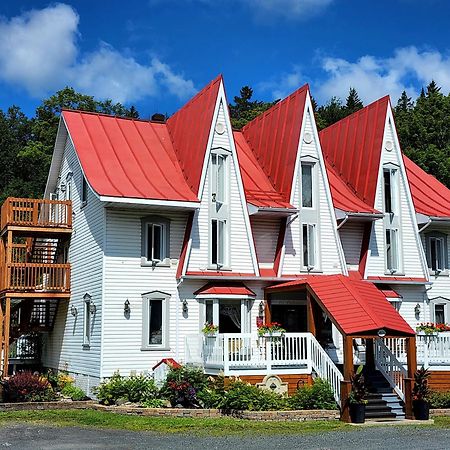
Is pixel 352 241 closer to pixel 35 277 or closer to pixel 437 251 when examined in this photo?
pixel 437 251

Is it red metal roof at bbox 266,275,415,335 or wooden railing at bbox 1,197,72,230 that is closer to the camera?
red metal roof at bbox 266,275,415,335

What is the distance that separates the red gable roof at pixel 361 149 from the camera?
105 feet

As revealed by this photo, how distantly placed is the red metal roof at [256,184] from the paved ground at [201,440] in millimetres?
11499

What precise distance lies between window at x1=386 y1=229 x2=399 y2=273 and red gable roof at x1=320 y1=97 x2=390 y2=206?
65.5 inches

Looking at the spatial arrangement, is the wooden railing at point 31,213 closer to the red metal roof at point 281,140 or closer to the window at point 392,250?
the red metal roof at point 281,140

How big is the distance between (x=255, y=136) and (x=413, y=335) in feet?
46.0

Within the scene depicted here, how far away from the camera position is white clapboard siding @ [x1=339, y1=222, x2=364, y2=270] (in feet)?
101

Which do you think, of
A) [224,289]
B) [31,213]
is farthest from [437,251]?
[31,213]

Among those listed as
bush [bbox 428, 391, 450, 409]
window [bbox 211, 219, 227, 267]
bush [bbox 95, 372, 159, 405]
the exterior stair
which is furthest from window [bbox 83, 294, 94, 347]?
bush [bbox 428, 391, 450, 409]

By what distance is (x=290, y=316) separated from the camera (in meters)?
29.2

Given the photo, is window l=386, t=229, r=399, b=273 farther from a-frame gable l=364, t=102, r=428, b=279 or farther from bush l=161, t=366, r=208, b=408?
bush l=161, t=366, r=208, b=408

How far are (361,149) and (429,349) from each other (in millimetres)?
10132

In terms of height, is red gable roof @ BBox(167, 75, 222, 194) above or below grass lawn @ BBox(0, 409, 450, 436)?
above

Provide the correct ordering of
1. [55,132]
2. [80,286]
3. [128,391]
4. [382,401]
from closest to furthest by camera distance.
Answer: [382,401]
[128,391]
[80,286]
[55,132]
